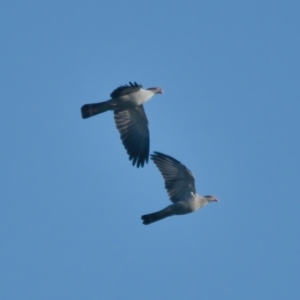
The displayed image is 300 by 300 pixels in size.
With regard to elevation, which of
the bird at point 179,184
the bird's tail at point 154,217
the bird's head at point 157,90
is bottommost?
the bird's tail at point 154,217

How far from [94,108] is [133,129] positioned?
145 centimetres

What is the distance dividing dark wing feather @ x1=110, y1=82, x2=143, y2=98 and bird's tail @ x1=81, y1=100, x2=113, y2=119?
523 mm

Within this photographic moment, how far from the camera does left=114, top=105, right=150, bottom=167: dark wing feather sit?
3014cm

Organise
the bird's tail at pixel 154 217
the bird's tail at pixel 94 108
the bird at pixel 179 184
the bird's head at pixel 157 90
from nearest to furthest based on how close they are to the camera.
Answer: the bird's tail at pixel 154 217, the bird at pixel 179 184, the bird's tail at pixel 94 108, the bird's head at pixel 157 90

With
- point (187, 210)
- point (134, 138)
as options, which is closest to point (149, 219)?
point (187, 210)

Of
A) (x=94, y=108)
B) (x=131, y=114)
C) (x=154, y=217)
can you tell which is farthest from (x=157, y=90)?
(x=154, y=217)

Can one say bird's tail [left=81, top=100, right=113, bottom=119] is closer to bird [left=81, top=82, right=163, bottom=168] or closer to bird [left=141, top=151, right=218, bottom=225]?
bird [left=81, top=82, right=163, bottom=168]

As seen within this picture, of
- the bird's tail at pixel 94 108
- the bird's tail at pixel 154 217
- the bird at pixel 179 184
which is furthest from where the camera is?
the bird's tail at pixel 94 108

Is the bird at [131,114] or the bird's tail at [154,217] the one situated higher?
the bird at [131,114]

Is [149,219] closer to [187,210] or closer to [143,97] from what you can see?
[187,210]

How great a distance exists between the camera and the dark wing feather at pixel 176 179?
2886 cm

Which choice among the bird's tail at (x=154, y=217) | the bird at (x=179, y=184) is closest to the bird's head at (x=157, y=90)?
the bird at (x=179, y=184)

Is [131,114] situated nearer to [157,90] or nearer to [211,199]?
[157,90]

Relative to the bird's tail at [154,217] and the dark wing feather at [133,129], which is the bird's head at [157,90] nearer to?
the dark wing feather at [133,129]
